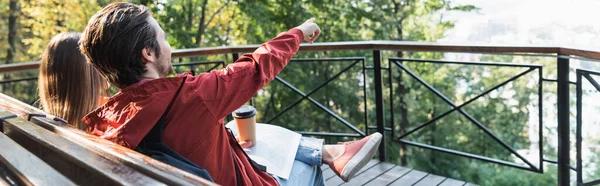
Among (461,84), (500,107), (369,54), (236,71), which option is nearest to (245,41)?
(369,54)

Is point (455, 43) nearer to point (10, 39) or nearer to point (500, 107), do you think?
point (500, 107)

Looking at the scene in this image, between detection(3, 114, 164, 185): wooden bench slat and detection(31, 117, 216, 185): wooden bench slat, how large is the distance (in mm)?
11

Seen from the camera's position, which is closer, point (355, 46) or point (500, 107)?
point (355, 46)

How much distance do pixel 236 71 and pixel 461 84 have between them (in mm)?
8949

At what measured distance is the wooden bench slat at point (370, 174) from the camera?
2717 millimetres

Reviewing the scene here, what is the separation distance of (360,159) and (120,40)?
0.93 meters

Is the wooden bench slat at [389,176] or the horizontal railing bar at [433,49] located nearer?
the horizontal railing bar at [433,49]

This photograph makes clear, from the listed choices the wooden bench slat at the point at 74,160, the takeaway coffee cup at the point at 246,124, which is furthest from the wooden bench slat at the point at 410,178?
the wooden bench slat at the point at 74,160

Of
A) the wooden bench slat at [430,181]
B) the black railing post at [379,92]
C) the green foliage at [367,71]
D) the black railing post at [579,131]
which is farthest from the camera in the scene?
the green foliage at [367,71]

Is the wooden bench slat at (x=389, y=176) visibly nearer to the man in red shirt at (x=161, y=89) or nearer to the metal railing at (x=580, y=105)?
the metal railing at (x=580, y=105)

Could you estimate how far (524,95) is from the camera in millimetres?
9211

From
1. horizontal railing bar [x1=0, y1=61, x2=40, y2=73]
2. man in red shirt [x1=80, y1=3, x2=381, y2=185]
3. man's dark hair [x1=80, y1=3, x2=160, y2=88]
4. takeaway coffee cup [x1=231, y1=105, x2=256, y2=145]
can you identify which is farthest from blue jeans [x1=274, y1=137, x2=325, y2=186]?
horizontal railing bar [x1=0, y1=61, x2=40, y2=73]

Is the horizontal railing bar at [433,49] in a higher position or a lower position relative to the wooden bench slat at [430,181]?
higher

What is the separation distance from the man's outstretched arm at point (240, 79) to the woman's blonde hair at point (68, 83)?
0.67 metres
